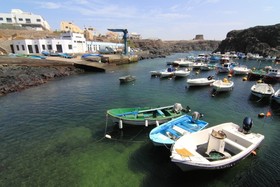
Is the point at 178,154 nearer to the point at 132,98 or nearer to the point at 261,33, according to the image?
the point at 132,98

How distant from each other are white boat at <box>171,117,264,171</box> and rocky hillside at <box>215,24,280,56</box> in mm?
101629

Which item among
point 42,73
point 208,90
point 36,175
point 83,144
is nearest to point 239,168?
point 83,144

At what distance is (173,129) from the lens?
15211 mm

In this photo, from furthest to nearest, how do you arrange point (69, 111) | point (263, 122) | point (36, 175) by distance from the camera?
point (69, 111), point (263, 122), point (36, 175)

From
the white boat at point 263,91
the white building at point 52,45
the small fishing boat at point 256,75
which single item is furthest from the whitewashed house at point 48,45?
the white boat at point 263,91

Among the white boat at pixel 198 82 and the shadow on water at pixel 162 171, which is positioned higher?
the white boat at pixel 198 82

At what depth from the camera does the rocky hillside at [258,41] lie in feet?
308

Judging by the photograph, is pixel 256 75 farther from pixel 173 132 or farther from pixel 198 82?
pixel 173 132

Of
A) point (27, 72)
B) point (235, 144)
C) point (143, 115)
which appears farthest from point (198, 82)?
point (27, 72)

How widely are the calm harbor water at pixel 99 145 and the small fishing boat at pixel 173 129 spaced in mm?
1178

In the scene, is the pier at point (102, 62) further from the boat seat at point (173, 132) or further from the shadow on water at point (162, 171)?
the shadow on water at point (162, 171)

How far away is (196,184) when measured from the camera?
10617 millimetres

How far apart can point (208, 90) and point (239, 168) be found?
870 inches

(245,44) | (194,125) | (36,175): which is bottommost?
(36,175)
